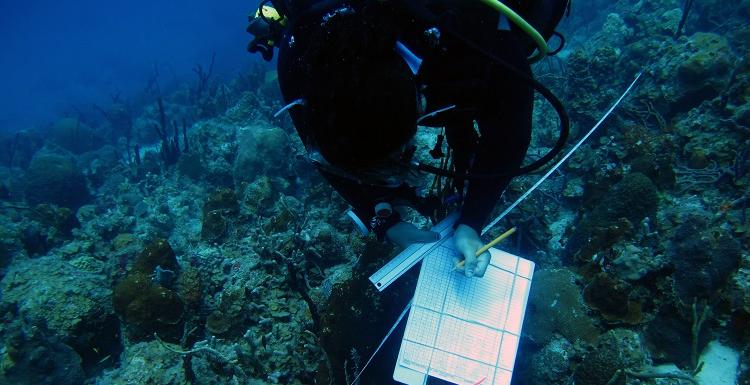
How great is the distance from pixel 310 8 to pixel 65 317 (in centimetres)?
486

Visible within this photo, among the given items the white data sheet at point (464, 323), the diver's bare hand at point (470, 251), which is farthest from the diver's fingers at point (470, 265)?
the white data sheet at point (464, 323)

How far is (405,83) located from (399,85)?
3 cm

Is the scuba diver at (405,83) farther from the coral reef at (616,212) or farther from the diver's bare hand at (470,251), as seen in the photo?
the coral reef at (616,212)

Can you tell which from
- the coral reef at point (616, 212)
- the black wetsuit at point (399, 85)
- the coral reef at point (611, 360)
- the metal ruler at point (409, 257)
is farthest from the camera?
the coral reef at point (616, 212)

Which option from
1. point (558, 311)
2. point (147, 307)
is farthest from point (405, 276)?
point (147, 307)

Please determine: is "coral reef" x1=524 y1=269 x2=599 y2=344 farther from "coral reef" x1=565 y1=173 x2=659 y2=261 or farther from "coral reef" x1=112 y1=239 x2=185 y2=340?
"coral reef" x1=112 y1=239 x2=185 y2=340

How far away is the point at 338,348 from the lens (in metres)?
2.84

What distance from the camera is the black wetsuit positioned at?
1227 mm

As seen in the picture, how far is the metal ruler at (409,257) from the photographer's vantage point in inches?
89.4

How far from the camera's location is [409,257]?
2.38 m

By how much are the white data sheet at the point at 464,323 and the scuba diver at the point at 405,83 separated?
232 mm

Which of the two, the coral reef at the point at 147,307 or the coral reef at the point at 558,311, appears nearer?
the coral reef at the point at 558,311

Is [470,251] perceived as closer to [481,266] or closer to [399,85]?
[481,266]

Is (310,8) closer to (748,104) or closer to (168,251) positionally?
(168,251)
